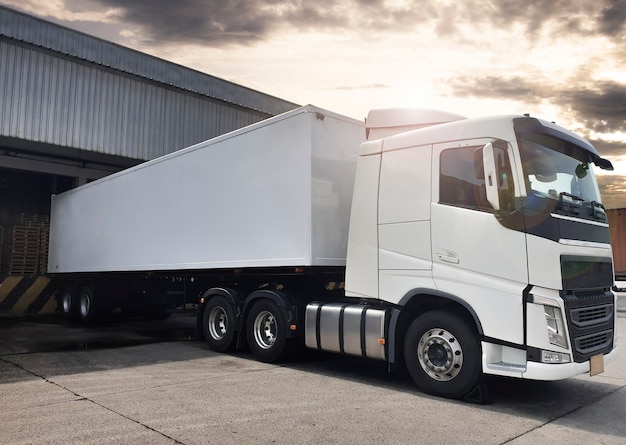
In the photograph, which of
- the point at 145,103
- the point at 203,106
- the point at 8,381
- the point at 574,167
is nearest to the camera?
the point at 574,167

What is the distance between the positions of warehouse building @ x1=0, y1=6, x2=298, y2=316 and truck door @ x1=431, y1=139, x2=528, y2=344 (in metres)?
11.9

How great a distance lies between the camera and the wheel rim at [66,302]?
14.0 m

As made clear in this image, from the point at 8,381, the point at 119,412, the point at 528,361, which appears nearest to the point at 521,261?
the point at 528,361

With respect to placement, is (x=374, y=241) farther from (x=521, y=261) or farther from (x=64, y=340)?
(x=64, y=340)

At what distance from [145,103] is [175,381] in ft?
37.9

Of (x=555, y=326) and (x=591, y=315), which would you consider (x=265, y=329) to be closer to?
(x=555, y=326)

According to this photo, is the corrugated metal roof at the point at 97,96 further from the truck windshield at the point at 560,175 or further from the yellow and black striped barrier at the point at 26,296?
the truck windshield at the point at 560,175

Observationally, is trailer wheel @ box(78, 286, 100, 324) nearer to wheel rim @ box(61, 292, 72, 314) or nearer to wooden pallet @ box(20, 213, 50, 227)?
wheel rim @ box(61, 292, 72, 314)

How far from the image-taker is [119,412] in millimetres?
4855

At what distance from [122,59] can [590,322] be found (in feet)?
47.0

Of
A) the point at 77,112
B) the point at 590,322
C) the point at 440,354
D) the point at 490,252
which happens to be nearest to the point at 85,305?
the point at 77,112

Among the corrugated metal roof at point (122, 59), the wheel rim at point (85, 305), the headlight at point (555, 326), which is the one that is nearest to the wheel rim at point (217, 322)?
the headlight at point (555, 326)

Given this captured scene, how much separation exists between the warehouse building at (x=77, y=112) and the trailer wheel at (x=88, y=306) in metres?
2.31

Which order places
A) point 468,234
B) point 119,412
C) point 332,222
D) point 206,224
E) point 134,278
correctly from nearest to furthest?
point 119,412 → point 468,234 → point 332,222 → point 206,224 → point 134,278
